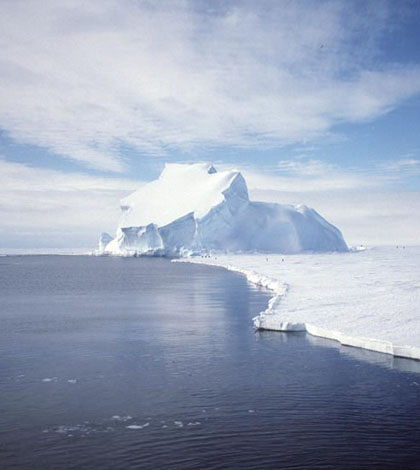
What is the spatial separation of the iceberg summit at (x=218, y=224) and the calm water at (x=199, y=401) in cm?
6635

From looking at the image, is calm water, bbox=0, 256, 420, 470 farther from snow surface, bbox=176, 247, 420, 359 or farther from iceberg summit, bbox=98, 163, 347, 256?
iceberg summit, bbox=98, 163, 347, 256

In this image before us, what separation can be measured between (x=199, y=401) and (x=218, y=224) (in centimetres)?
7613

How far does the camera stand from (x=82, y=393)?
37.2 feet

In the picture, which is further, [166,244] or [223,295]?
[166,244]

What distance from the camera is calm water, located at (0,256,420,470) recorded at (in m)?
8.28

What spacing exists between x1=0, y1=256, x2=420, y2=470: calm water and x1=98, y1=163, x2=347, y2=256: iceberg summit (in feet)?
218

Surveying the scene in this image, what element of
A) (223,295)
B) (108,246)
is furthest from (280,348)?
(108,246)

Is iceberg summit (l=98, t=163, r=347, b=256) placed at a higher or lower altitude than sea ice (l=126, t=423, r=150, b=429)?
higher

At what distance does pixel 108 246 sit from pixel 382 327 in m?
90.7

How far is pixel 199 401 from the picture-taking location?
10.8 m

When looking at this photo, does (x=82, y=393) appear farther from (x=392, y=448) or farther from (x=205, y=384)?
(x=392, y=448)

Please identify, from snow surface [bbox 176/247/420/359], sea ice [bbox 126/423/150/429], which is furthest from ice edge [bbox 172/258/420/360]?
sea ice [bbox 126/423/150/429]

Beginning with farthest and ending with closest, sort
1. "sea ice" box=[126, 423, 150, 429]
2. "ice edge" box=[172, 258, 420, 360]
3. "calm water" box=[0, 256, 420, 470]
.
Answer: "ice edge" box=[172, 258, 420, 360] < "sea ice" box=[126, 423, 150, 429] < "calm water" box=[0, 256, 420, 470]

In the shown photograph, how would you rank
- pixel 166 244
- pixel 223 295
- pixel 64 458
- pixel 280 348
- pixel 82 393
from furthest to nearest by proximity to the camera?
pixel 166 244, pixel 223 295, pixel 280 348, pixel 82 393, pixel 64 458
